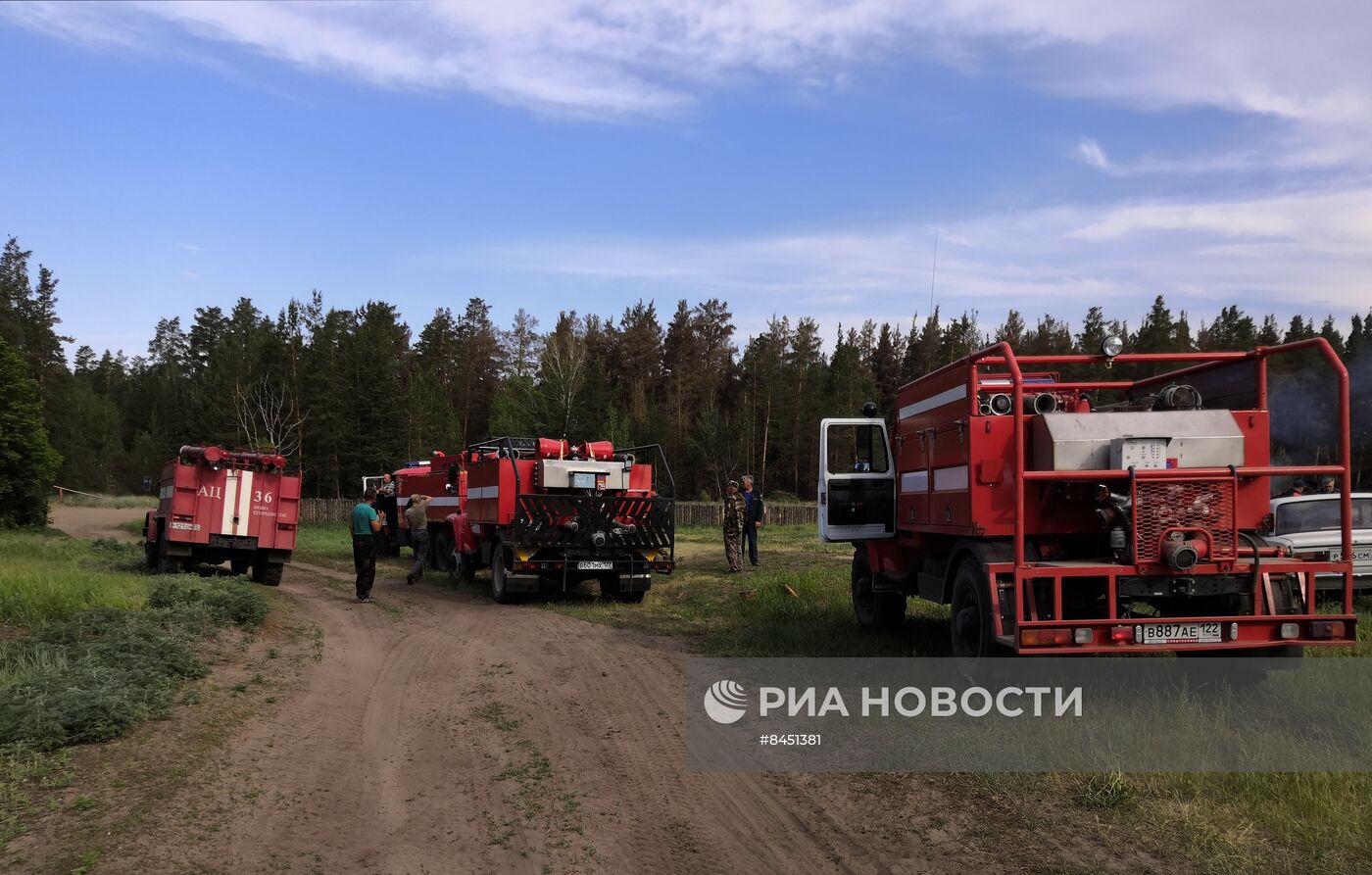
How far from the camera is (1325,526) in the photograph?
11367 millimetres

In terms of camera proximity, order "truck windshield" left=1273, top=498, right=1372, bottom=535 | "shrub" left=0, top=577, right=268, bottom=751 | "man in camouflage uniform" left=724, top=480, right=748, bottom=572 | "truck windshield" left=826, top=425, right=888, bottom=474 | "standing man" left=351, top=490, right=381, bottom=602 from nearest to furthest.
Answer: "shrub" left=0, top=577, right=268, bottom=751 → "truck windshield" left=826, top=425, right=888, bottom=474 → "truck windshield" left=1273, top=498, right=1372, bottom=535 → "standing man" left=351, top=490, right=381, bottom=602 → "man in camouflage uniform" left=724, top=480, right=748, bottom=572

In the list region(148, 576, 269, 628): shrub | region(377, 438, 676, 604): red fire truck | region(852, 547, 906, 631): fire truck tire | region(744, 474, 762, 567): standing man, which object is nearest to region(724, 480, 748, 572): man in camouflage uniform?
region(744, 474, 762, 567): standing man

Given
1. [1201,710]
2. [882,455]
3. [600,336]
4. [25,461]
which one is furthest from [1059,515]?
[600,336]

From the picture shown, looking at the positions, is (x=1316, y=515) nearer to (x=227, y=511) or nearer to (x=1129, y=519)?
(x=1129, y=519)

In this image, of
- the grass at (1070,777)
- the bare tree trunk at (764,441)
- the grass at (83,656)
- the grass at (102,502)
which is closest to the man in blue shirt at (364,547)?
the grass at (83,656)

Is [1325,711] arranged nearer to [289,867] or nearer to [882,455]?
[882,455]

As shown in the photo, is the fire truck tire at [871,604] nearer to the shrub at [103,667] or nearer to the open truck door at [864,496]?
the open truck door at [864,496]

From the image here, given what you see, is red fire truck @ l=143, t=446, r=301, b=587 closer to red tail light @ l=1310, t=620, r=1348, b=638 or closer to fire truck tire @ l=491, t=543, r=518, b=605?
fire truck tire @ l=491, t=543, r=518, b=605

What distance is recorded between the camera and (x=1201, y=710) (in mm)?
6441

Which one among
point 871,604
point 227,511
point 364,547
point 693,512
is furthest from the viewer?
point 693,512

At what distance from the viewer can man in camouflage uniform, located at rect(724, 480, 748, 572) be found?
58.1 feet

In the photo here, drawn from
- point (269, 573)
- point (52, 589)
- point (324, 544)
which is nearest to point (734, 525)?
point (269, 573)

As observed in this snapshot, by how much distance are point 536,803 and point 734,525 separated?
1289 cm

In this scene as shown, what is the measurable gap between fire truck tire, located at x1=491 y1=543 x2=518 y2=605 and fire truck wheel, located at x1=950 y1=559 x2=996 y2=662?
28.2 feet
